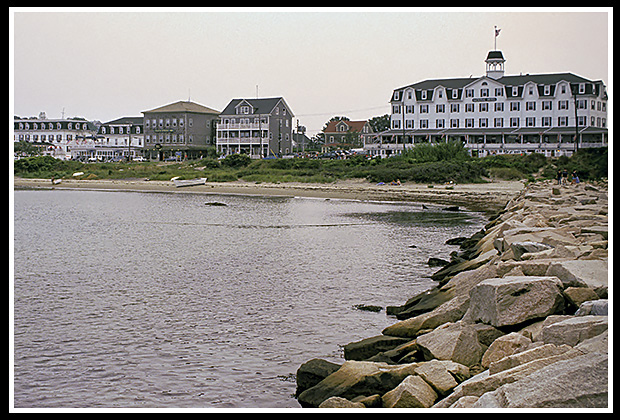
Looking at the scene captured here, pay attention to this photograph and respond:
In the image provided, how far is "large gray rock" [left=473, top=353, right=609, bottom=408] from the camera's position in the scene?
241 inches

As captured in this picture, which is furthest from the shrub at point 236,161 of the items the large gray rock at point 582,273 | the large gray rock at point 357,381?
the large gray rock at point 357,381

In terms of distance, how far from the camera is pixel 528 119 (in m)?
87.4

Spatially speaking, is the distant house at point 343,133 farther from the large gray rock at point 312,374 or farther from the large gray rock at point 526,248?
the large gray rock at point 312,374

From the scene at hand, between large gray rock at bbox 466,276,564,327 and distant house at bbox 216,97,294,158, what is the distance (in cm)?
9435

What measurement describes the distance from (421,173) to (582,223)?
137ft

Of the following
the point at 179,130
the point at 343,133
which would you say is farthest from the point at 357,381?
the point at 343,133

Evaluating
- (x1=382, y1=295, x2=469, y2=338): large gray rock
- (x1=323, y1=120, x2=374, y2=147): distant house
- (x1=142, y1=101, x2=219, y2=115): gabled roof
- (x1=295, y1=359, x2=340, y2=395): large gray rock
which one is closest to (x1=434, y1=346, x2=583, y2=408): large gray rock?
(x1=295, y1=359, x2=340, y2=395): large gray rock

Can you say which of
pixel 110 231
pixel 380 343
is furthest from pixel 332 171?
pixel 380 343

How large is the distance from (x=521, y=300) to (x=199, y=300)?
8.85m

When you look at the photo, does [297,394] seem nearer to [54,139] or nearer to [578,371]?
[578,371]

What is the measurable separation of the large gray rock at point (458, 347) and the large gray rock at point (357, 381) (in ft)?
1.59

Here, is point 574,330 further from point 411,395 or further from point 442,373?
point 411,395

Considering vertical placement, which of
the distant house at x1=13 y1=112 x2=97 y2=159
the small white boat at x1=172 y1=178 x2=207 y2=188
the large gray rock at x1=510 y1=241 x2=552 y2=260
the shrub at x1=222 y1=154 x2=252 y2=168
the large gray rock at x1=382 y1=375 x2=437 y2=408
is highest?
the distant house at x1=13 y1=112 x2=97 y2=159

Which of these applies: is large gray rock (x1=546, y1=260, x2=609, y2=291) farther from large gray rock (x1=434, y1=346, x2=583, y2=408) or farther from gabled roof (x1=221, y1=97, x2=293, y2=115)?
gabled roof (x1=221, y1=97, x2=293, y2=115)
